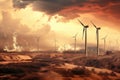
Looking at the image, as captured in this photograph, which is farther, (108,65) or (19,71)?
(108,65)

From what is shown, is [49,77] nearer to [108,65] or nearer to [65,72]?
[65,72]

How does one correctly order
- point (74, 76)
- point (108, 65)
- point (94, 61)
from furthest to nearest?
point (94, 61)
point (108, 65)
point (74, 76)

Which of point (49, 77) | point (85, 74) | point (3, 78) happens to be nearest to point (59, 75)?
point (49, 77)

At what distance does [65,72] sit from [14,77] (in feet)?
58.8

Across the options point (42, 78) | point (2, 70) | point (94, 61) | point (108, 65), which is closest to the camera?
point (42, 78)

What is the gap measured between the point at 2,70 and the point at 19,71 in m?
6.16

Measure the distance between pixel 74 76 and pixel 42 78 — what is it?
11.1 meters

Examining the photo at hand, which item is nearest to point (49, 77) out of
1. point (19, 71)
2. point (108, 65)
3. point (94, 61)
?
point (19, 71)

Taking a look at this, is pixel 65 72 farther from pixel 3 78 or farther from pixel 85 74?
pixel 3 78

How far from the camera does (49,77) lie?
7700 centimetres

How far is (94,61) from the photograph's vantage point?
138 metres

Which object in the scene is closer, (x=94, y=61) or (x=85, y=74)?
(x=85, y=74)

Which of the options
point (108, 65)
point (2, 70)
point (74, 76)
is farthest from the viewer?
point (108, 65)

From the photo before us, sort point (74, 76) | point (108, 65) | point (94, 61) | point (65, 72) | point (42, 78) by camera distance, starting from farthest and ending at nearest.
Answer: point (94, 61) < point (108, 65) < point (65, 72) < point (74, 76) < point (42, 78)
